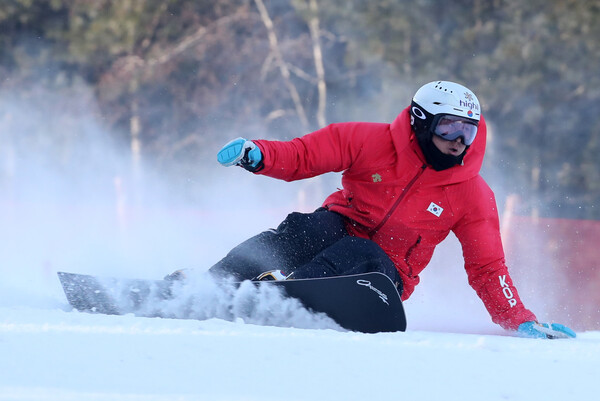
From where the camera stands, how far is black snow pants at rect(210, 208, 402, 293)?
301 centimetres

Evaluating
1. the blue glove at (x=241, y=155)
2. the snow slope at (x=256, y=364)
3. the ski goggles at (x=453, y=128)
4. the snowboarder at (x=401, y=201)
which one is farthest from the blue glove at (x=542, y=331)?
the blue glove at (x=241, y=155)

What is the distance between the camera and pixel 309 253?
328 cm

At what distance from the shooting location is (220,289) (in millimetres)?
2910

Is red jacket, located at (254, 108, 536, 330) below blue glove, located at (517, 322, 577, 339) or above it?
above

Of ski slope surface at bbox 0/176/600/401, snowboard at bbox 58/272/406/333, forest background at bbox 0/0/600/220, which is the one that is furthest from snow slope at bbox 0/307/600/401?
forest background at bbox 0/0/600/220

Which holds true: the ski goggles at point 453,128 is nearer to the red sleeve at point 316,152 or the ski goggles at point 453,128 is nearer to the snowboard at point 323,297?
the red sleeve at point 316,152

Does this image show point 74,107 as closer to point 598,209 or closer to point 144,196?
point 144,196

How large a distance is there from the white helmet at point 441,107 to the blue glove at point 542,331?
2.56 feet

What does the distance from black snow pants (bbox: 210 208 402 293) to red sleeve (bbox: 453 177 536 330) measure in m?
0.34

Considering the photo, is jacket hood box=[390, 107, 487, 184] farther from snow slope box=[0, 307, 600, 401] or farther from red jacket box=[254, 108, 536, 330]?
snow slope box=[0, 307, 600, 401]

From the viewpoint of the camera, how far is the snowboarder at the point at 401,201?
10.2 ft

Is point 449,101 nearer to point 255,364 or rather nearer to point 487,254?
point 487,254

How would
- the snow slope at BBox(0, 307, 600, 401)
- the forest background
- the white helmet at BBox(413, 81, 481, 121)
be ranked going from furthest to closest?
1. the forest background
2. the white helmet at BBox(413, 81, 481, 121)
3. the snow slope at BBox(0, 307, 600, 401)

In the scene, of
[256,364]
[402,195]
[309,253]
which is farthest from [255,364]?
[402,195]
